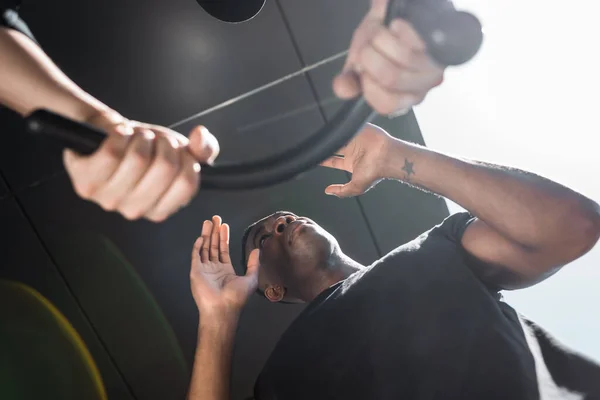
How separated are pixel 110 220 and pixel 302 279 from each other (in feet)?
1.87

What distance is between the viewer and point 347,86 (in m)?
0.32

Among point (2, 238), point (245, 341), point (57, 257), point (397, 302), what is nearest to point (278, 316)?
point (245, 341)

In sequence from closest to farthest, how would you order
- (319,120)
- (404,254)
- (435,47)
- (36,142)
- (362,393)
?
(435,47), (362,393), (404,254), (36,142), (319,120)

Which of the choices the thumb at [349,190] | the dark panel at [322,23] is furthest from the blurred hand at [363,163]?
the dark panel at [322,23]

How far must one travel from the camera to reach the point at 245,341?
1340 millimetres

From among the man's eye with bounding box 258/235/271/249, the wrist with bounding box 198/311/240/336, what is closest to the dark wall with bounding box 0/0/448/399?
the man's eye with bounding box 258/235/271/249

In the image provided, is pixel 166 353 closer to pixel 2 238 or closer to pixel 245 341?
pixel 245 341

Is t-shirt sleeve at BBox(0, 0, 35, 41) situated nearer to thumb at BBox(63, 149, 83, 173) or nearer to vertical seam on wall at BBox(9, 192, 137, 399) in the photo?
thumb at BBox(63, 149, 83, 173)

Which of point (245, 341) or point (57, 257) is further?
point (245, 341)

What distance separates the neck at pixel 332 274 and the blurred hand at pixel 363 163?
1.26ft

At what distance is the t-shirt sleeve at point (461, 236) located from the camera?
0.89 m

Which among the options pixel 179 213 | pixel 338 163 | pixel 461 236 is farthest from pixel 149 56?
pixel 461 236

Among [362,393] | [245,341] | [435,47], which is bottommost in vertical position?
[245,341]

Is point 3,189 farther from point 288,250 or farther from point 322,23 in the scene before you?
point 322,23
